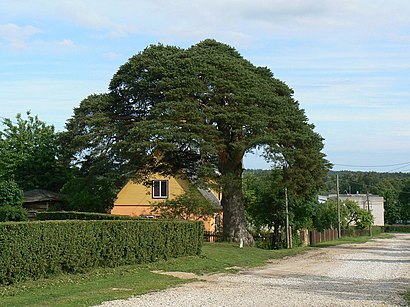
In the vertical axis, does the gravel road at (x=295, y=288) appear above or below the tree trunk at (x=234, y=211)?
below

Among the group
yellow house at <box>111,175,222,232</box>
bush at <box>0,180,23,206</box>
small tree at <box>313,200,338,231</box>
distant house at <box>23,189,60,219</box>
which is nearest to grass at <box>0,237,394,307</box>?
bush at <box>0,180,23,206</box>

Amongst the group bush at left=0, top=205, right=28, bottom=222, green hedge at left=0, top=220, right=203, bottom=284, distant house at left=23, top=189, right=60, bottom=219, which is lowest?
green hedge at left=0, top=220, right=203, bottom=284

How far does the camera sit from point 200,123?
3428 centimetres

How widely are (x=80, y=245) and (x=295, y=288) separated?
6.94 m

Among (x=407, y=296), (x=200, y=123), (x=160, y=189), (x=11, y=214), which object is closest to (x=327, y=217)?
(x=160, y=189)

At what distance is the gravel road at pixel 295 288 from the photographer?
51.5ft

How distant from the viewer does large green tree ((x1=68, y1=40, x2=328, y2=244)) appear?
112 ft

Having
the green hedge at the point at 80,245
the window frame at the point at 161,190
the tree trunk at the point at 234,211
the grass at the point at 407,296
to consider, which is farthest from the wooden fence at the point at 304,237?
the grass at the point at 407,296

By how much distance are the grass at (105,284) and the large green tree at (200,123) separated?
817 centimetres

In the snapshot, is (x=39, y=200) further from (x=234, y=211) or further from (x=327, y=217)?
(x=327, y=217)

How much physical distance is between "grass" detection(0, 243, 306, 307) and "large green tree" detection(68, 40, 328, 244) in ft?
26.8

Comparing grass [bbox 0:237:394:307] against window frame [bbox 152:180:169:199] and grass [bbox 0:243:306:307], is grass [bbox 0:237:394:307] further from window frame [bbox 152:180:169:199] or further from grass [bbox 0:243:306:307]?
window frame [bbox 152:180:169:199]

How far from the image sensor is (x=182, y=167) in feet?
126

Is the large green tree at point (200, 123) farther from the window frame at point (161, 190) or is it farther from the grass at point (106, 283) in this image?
the window frame at point (161, 190)
